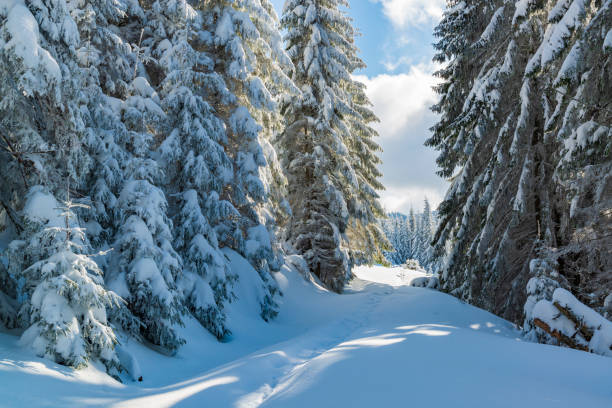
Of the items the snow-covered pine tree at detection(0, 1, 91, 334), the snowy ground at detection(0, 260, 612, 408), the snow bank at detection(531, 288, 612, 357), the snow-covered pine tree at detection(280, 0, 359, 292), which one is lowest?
the snowy ground at detection(0, 260, 612, 408)

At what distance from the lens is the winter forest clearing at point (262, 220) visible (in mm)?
4031

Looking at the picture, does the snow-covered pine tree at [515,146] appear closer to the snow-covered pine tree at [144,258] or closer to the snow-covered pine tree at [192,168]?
the snow-covered pine tree at [192,168]

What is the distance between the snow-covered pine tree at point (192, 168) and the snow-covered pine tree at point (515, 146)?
7.02m

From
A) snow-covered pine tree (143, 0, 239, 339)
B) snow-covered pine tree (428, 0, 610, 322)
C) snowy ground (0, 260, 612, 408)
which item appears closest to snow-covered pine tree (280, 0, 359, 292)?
snow-covered pine tree (428, 0, 610, 322)

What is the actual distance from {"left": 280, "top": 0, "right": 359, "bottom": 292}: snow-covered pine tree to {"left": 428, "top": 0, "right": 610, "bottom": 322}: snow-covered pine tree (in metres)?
4.55

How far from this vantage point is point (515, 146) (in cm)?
828

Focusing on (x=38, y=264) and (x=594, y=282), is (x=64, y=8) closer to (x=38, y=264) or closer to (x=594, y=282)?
(x=38, y=264)

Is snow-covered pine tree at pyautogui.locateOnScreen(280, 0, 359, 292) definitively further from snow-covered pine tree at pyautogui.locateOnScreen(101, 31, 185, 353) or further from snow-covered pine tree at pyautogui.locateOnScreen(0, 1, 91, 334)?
snow-covered pine tree at pyautogui.locateOnScreen(0, 1, 91, 334)

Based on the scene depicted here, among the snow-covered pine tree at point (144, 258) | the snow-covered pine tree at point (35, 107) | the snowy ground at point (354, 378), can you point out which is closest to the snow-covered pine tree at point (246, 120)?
the snow-covered pine tree at point (144, 258)

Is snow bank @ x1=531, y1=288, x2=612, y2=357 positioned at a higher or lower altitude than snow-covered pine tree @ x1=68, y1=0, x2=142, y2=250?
lower

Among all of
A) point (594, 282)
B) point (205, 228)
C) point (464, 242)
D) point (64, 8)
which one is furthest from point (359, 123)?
point (64, 8)

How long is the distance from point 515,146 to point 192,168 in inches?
309

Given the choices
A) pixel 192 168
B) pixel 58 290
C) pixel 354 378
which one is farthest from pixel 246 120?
pixel 354 378

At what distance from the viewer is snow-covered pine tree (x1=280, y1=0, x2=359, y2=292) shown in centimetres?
1434
